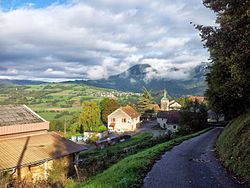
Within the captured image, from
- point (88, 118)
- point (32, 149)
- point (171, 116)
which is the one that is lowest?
point (32, 149)

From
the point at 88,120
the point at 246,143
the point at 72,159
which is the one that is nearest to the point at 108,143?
the point at 88,120

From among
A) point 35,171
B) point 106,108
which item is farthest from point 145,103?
point 35,171

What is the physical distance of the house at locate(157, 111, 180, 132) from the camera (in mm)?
64037

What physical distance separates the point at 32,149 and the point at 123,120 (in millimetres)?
50022

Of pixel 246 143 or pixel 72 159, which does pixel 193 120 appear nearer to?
pixel 72 159

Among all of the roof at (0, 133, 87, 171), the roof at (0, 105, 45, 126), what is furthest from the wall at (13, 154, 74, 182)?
the roof at (0, 105, 45, 126)

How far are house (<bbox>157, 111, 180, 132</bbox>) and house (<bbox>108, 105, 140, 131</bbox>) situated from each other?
637 cm

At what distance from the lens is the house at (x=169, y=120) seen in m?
64.0

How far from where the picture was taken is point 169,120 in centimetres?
6494

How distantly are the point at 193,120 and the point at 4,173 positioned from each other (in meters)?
32.1

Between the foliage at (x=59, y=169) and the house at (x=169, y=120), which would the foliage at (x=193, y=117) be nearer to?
the house at (x=169, y=120)

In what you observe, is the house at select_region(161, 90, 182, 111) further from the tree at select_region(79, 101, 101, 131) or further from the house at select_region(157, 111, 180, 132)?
the tree at select_region(79, 101, 101, 131)

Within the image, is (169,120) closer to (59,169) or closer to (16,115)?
(16,115)

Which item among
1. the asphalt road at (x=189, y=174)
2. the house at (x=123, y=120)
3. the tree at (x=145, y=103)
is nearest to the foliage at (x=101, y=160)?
the asphalt road at (x=189, y=174)
